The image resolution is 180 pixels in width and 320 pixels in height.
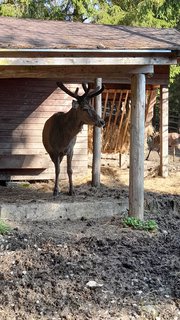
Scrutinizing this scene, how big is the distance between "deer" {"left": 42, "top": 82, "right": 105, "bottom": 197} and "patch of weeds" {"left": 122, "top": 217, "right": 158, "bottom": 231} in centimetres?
195

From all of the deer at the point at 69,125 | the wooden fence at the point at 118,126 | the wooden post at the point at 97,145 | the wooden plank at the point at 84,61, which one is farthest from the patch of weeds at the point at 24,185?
the wooden plank at the point at 84,61

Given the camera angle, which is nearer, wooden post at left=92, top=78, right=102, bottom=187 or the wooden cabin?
the wooden cabin

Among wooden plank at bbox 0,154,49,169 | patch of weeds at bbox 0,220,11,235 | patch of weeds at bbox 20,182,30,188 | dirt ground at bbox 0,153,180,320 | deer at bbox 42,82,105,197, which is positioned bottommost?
patch of weeds at bbox 20,182,30,188

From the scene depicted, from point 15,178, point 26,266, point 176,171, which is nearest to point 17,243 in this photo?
point 26,266

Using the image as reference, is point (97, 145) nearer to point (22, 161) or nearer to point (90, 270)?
point (22, 161)

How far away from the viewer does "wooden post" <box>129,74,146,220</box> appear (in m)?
8.06

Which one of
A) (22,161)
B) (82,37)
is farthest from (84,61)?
(22,161)

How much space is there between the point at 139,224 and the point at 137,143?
48.9 inches

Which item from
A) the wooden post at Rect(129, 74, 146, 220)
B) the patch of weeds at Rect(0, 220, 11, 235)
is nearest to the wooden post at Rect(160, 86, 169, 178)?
the wooden post at Rect(129, 74, 146, 220)

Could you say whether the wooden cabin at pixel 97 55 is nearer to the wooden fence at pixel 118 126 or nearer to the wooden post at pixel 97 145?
the wooden post at pixel 97 145

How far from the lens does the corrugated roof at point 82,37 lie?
7.09 m

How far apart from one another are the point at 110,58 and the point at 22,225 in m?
2.88

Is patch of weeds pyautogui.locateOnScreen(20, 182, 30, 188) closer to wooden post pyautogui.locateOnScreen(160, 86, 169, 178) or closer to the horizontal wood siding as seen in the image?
the horizontal wood siding

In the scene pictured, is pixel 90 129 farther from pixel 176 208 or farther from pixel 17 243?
pixel 17 243
